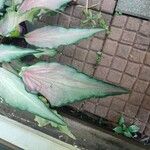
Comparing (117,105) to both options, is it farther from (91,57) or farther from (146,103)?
(91,57)

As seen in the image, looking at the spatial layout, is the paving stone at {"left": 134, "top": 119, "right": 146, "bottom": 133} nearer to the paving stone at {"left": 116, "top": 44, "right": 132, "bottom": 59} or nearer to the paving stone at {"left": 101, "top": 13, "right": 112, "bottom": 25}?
the paving stone at {"left": 116, "top": 44, "right": 132, "bottom": 59}

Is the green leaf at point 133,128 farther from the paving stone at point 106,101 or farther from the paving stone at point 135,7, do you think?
the paving stone at point 135,7

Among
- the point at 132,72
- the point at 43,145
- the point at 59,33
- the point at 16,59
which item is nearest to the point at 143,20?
the point at 132,72

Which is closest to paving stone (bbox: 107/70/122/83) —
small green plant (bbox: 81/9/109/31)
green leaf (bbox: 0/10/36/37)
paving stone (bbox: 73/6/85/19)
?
small green plant (bbox: 81/9/109/31)

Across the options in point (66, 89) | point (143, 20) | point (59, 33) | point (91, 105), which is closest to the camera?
point (66, 89)

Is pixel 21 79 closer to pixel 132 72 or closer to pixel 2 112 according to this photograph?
pixel 2 112

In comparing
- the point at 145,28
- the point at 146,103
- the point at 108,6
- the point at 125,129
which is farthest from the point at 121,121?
the point at 108,6

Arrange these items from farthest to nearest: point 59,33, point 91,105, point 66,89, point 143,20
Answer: point 91,105 < point 143,20 < point 59,33 < point 66,89
